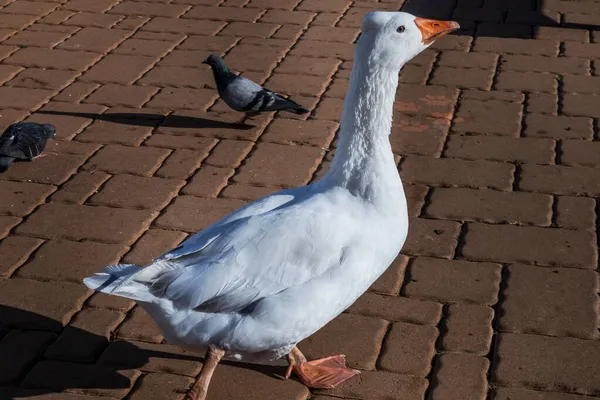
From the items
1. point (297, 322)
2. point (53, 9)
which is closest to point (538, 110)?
point (297, 322)

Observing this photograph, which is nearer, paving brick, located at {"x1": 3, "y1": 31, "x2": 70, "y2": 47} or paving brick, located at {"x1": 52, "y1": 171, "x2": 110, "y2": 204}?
paving brick, located at {"x1": 52, "y1": 171, "x2": 110, "y2": 204}

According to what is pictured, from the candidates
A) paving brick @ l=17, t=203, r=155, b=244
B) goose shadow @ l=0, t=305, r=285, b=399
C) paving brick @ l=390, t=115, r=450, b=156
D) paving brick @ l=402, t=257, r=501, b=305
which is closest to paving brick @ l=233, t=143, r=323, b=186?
paving brick @ l=390, t=115, r=450, b=156

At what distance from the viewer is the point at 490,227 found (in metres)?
5.61

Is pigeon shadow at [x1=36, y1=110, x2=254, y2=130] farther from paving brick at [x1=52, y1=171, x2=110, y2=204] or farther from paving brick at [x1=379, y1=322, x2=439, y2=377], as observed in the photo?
paving brick at [x1=379, y1=322, x2=439, y2=377]

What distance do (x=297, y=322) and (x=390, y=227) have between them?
611 millimetres

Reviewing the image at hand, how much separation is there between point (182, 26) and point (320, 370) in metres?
5.33

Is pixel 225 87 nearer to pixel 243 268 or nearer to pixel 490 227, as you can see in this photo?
pixel 490 227

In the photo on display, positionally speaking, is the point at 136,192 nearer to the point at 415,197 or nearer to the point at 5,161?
the point at 5,161

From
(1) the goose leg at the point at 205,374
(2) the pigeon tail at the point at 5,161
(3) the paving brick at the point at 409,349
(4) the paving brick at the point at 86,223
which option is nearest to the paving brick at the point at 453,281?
(3) the paving brick at the point at 409,349

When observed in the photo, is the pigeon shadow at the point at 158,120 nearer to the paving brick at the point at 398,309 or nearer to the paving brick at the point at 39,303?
the paving brick at the point at 39,303

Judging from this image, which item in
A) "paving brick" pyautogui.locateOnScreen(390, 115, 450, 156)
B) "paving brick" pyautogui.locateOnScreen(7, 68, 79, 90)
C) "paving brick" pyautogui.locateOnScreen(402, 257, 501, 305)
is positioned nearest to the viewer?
"paving brick" pyautogui.locateOnScreen(402, 257, 501, 305)

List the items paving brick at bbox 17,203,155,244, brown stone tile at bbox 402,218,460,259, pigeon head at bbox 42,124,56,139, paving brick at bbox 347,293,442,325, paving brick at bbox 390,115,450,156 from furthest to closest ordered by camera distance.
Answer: paving brick at bbox 390,115,450,156
pigeon head at bbox 42,124,56,139
paving brick at bbox 17,203,155,244
brown stone tile at bbox 402,218,460,259
paving brick at bbox 347,293,442,325

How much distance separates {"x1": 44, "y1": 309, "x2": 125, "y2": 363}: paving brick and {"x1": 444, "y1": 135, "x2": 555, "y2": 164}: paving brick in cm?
284

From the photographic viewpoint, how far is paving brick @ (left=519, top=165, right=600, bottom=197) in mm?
6012
